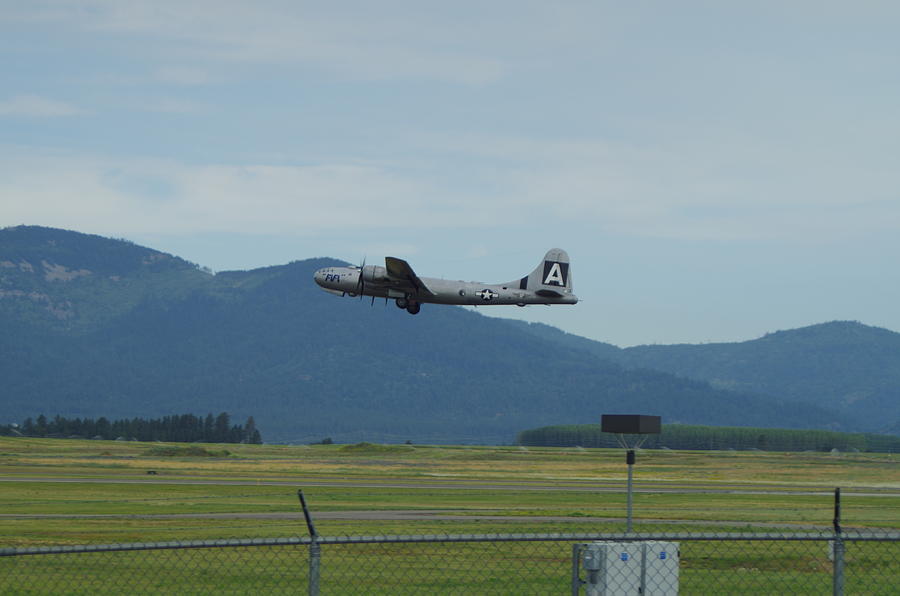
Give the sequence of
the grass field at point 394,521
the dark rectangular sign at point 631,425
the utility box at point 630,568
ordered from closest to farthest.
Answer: the utility box at point 630,568
the dark rectangular sign at point 631,425
the grass field at point 394,521

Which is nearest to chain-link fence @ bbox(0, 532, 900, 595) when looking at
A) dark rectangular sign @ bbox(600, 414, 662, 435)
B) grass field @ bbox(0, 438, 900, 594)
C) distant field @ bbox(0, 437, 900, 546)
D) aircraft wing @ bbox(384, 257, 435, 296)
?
grass field @ bbox(0, 438, 900, 594)

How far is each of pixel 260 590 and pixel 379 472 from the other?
74810 mm

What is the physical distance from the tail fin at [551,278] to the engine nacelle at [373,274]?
794cm

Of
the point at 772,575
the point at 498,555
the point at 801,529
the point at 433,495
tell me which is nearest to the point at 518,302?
the point at 433,495

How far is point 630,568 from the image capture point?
1627cm

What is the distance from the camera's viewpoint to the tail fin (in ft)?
223

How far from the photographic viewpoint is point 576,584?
614 inches

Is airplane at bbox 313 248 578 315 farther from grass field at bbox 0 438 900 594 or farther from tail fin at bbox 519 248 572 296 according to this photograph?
grass field at bbox 0 438 900 594

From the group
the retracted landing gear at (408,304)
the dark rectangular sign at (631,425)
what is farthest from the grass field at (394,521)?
the retracted landing gear at (408,304)

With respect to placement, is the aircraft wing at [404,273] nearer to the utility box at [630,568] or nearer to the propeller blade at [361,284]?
the propeller blade at [361,284]

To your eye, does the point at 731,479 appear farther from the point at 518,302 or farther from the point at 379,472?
the point at 518,302

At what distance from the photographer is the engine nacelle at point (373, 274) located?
221ft

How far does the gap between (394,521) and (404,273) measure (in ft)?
80.4

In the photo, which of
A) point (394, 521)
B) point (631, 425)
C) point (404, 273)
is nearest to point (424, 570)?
point (631, 425)
